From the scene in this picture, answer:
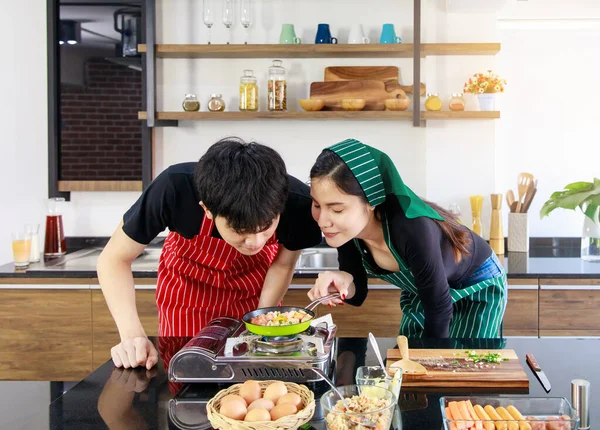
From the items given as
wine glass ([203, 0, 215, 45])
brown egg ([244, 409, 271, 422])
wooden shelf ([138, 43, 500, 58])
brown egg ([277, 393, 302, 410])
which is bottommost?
brown egg ([244, 409, 271, 422])

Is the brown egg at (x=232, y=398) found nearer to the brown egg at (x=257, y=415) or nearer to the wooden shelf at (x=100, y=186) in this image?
the brown egg at (x=257, y=415)

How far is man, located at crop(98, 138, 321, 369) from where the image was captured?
1.65 metres

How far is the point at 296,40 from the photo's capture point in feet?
12.3

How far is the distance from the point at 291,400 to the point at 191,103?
264 cm

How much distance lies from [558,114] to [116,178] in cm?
261

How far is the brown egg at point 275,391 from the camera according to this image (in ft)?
4.40

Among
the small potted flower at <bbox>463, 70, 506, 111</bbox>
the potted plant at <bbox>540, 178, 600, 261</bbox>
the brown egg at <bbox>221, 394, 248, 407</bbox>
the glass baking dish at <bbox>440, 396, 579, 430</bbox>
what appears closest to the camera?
the glass baking dish at <bbox>440, 396, 579, 430</bbox>

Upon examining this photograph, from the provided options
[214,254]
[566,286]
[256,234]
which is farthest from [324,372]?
[566,286]

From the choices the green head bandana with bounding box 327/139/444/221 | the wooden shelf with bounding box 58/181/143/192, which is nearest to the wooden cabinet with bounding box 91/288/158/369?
the wooden shelf with bounding box 58/181/143/192

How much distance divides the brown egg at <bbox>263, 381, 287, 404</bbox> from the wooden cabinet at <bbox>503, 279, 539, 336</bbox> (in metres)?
2.12

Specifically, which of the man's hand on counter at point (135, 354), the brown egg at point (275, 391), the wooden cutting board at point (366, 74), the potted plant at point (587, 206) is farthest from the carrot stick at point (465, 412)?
the wooden cutting board at point (366, 74)

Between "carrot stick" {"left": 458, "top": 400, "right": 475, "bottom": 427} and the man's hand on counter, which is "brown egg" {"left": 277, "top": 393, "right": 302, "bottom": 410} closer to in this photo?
"carrot stick" {"left": 458, "top": 400, "right": 475, "bottom": 427}

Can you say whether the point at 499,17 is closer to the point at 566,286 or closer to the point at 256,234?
the point at 566,286

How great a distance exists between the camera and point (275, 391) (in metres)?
1.35
